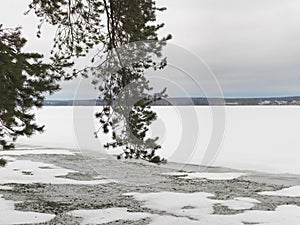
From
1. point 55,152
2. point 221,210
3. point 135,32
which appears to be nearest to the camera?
point 135,32

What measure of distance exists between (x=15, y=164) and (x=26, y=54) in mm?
9208

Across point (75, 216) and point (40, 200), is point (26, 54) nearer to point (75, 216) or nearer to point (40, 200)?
point (75, 216)

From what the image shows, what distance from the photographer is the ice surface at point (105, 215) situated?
7.03m

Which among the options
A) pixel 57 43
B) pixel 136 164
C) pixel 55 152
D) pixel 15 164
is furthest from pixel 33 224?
pixel 55 152

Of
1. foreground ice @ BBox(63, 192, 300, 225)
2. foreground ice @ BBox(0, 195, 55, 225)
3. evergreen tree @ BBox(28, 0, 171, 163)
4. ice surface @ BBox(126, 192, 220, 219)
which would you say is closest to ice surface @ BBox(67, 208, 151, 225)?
foreground ice @ BBox(63, 192, 300, 225)

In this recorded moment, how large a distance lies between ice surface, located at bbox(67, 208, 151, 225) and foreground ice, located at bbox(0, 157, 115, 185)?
3.55 metres

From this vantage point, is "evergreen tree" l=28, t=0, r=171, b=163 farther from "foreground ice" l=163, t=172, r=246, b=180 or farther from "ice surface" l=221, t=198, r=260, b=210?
"foreground ice" l=163, t=172, r=246, b=180

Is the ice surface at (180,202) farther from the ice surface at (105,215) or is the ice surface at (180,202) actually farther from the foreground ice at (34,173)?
the foreground ice at (34,173)

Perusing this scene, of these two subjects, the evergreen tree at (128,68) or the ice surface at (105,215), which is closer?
the evergreen tree at (128,68)

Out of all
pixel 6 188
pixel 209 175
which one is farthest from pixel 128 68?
pixel 209 175

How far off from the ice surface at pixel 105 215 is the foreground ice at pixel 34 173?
3.55 meters

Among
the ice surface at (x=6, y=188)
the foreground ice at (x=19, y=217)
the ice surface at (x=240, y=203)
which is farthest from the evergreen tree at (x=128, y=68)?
the ice surface at (x=6, y=188)

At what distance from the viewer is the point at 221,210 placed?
7.95 m

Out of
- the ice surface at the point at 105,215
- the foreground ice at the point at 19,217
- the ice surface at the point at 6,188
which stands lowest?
the foreground ice at the point at 19,217
